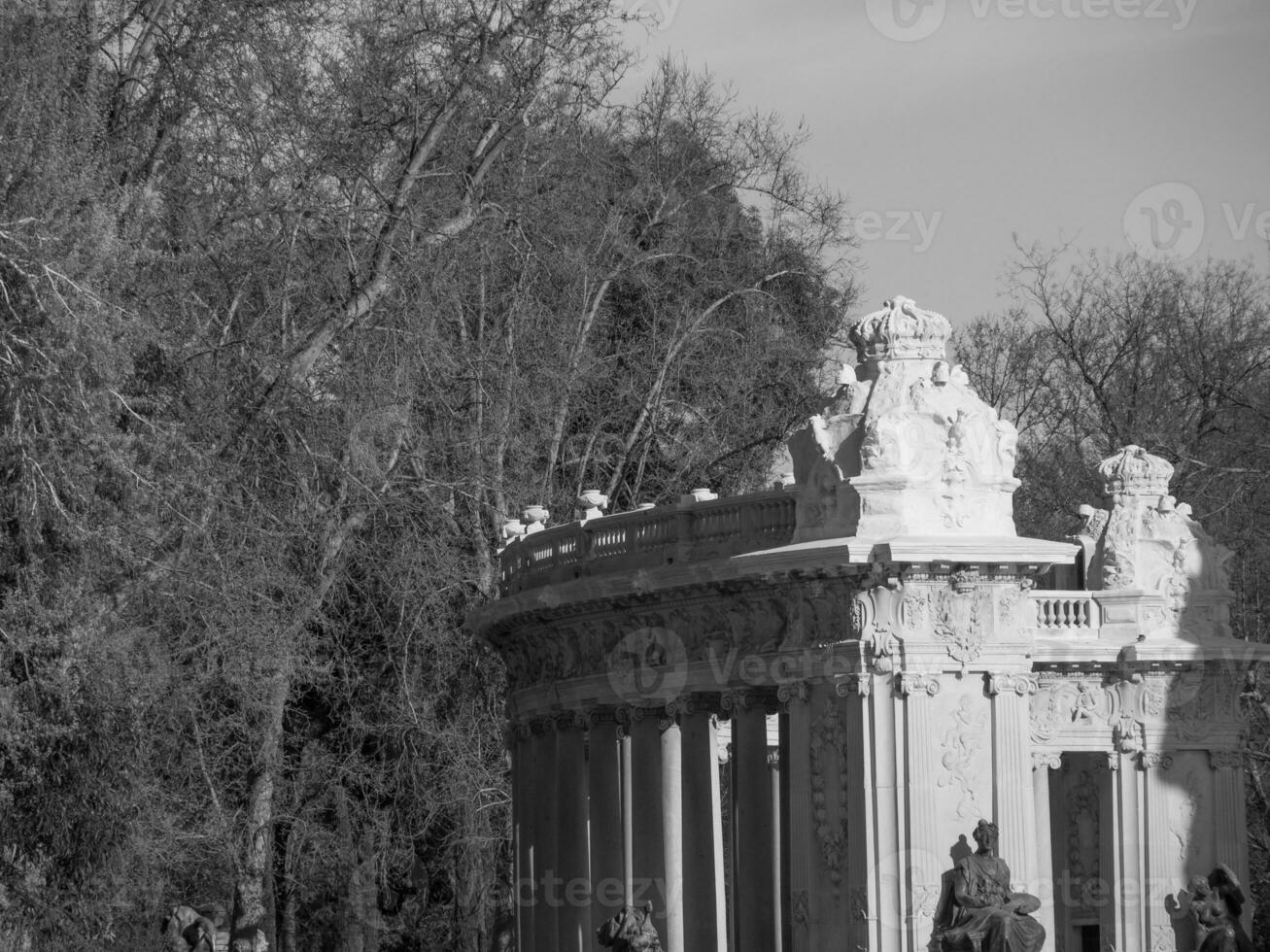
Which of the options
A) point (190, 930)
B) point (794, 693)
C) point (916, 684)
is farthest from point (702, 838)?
point (190, 930)

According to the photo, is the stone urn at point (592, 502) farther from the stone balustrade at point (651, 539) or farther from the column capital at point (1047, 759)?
the column capital at point (1047, 759)

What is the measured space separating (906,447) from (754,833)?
758cm

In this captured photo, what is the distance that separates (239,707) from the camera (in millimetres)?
53719

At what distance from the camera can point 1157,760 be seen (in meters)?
44.1

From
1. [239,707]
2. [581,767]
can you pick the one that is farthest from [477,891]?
[581,767]

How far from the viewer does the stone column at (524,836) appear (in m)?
49.5

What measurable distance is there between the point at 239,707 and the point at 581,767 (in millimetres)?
8857

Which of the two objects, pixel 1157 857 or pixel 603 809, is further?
pixel 603 809

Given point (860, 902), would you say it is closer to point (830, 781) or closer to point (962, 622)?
point (830, 781)

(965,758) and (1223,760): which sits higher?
(1223,760)

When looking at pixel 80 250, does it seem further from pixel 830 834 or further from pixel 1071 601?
pixel 1071 601

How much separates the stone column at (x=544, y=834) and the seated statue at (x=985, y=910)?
12812 mm

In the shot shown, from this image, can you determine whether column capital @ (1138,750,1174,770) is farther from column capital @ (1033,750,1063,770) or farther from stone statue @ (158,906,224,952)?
stone statue @ (158,906,224,952)

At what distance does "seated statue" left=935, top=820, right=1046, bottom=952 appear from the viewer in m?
35.3
